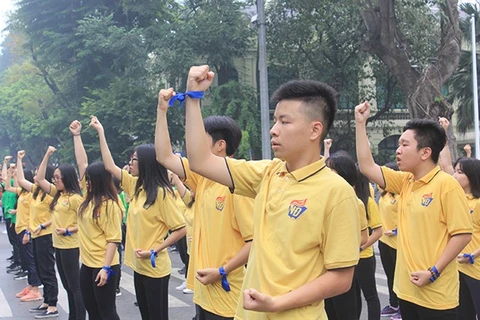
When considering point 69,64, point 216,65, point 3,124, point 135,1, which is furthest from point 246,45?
point 3,124

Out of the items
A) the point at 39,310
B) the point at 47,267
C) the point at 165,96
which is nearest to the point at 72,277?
the point at 47,267

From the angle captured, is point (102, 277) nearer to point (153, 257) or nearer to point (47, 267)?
point (153, 257)

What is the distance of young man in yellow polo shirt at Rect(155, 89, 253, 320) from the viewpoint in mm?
4051

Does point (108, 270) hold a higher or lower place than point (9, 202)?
higher

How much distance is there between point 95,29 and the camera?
28281mm

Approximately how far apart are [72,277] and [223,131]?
3525 millimetres

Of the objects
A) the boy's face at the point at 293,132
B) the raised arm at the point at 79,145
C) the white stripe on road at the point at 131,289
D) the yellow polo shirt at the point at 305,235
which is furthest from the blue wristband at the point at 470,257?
the white stripe on road at the point at 131,289

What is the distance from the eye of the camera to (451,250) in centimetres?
446

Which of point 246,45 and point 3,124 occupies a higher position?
point 246,45

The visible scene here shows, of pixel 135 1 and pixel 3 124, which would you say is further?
pixel 3 124

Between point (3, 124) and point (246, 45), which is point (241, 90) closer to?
point (246, 45)

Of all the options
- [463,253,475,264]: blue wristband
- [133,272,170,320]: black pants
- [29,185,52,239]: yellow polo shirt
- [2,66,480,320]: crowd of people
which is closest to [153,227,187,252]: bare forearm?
[2,66,480,320]: crowd of people

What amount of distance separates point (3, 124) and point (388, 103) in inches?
1325

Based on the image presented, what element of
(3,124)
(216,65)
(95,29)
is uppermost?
(95,29)
